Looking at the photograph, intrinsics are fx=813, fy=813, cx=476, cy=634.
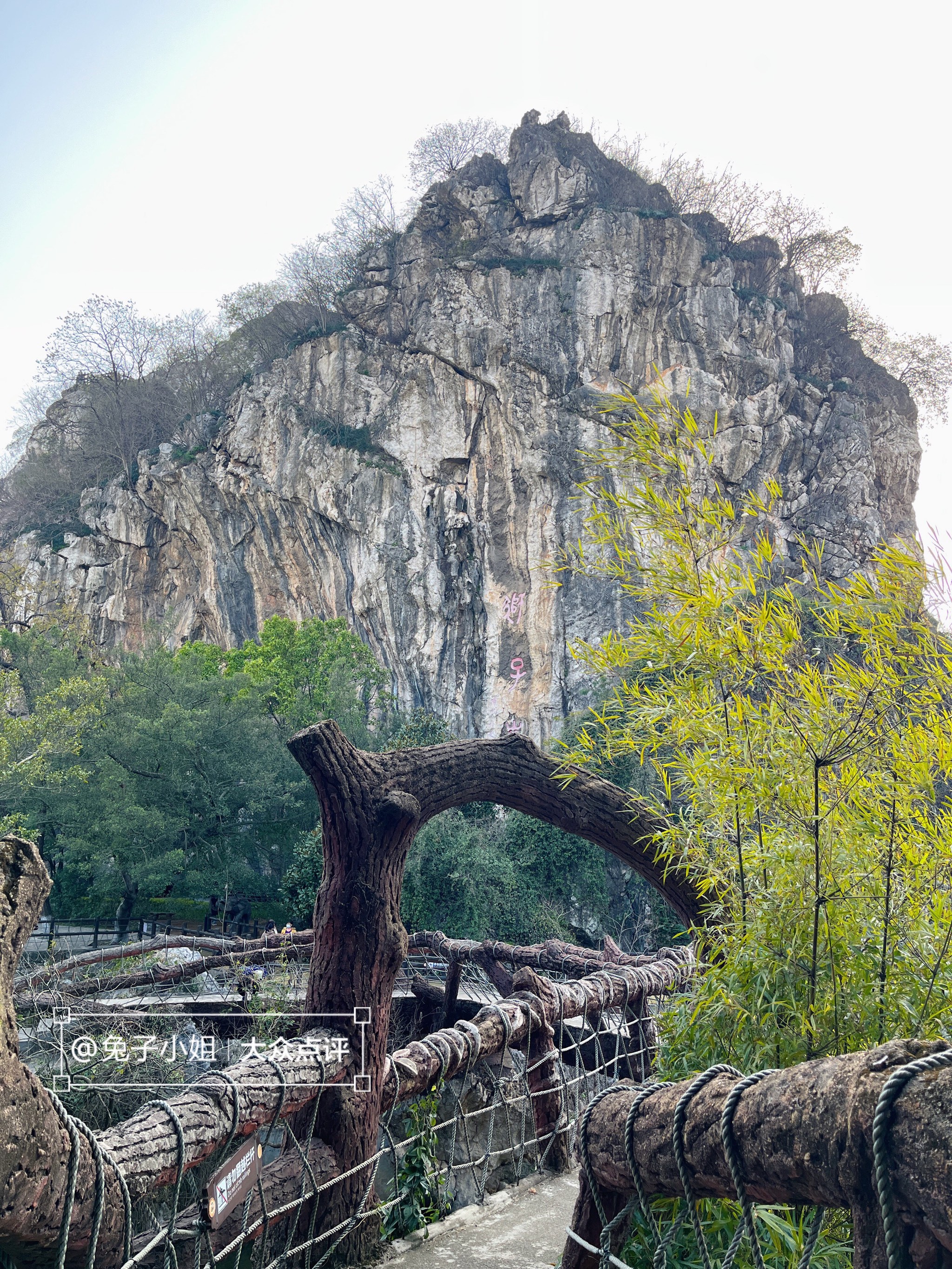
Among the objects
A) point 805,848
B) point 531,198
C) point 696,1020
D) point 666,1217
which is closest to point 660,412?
point 805,848

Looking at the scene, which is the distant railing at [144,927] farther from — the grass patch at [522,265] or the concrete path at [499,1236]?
the grass patch at [522,265]

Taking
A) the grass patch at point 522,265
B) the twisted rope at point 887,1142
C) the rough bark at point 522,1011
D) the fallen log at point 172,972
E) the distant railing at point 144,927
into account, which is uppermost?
the grass patch at point 522,265

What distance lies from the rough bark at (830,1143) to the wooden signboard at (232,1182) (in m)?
1.14

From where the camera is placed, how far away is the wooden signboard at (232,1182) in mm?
2025

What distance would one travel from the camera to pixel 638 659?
8.73ft

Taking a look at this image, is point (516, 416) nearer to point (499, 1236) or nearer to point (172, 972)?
point (172, 972)

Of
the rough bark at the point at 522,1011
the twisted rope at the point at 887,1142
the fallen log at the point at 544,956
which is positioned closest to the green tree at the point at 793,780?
the twisted rope at the point at 887,1142

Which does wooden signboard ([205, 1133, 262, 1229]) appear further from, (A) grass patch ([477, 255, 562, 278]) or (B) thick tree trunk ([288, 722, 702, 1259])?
(A) grass patch ([477, 255, 562, 278])

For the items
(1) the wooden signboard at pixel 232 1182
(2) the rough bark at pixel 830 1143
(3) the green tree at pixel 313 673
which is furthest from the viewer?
(3) the green tree at pixel 313 673

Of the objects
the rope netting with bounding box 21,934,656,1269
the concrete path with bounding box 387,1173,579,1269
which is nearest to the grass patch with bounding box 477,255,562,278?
the rope netting with bounding box 21,934,656,1269

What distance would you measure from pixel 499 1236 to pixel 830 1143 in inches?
98.5

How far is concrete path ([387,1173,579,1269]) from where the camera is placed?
284 cm

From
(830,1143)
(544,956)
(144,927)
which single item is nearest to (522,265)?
(144,927)

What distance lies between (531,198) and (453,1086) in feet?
85.5
